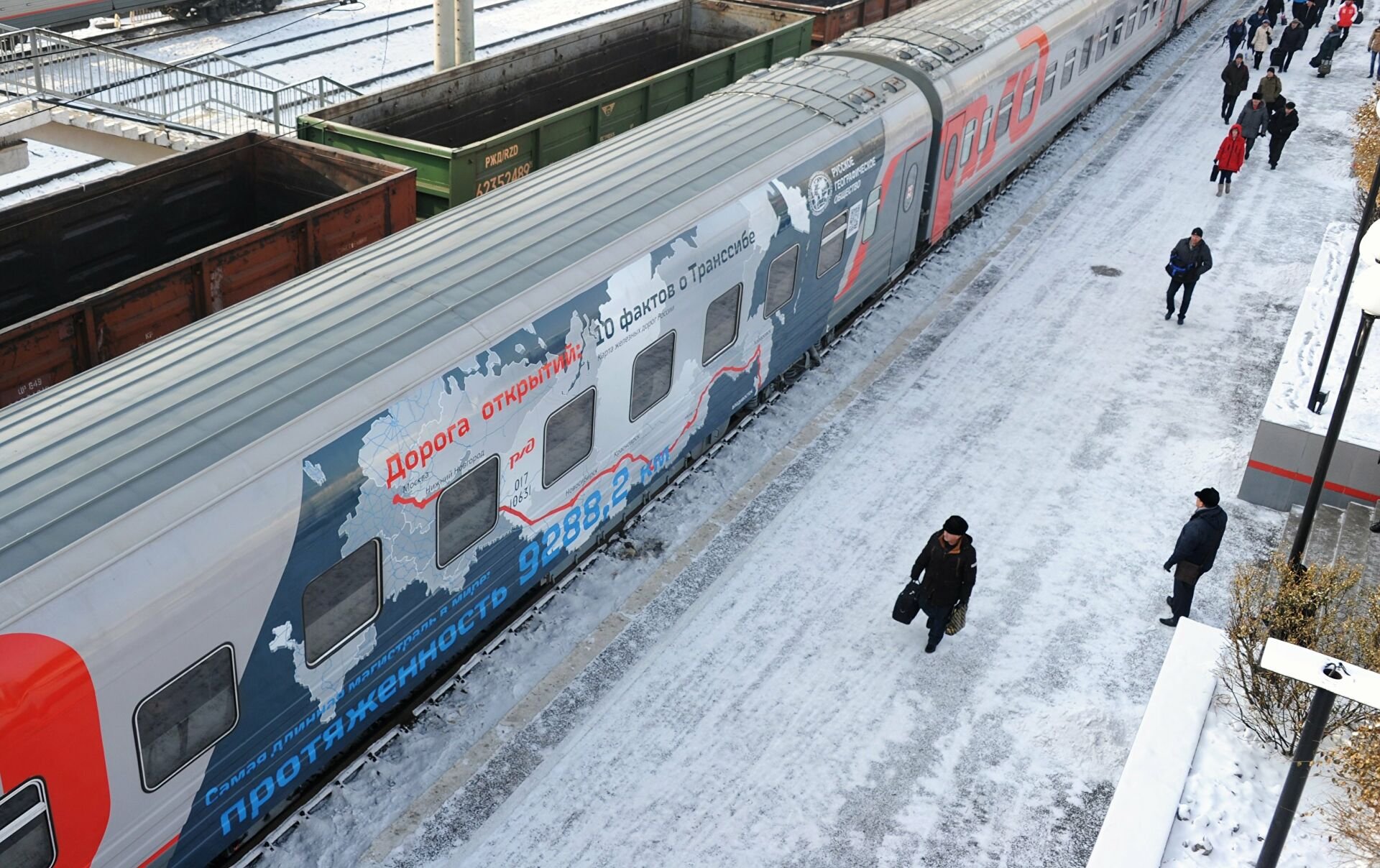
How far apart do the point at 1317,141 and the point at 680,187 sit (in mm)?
18426

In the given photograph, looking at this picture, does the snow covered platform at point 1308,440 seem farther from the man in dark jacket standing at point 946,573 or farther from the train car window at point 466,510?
the train car window at point 466,510

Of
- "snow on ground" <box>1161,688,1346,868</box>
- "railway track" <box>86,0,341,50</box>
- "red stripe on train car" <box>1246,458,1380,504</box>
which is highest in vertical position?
"snow on ground" <box>1161,688,1346,868</box>

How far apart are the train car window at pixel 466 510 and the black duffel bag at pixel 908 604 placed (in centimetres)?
365

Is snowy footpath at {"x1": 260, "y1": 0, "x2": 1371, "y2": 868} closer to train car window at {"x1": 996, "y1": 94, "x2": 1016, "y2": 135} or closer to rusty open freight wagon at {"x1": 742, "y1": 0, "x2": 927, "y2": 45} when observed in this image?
train car window at {"x1": 996, "y1": 94, "x2": 1016, "y2": 135}

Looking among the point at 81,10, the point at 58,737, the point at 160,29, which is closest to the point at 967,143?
the point at 58,737

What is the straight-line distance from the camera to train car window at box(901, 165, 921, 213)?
1606 cm

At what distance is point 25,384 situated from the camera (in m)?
9.40

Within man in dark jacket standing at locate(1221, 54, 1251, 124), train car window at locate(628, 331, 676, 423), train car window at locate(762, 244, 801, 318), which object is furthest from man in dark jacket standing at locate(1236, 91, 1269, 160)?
train car window at locate(628, 331, 676, 423)

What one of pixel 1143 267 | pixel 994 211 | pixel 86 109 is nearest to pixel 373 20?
pixel 86 109

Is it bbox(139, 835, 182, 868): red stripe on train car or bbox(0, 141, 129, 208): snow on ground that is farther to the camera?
bbox(0, 141, 129, 208): snow on ground

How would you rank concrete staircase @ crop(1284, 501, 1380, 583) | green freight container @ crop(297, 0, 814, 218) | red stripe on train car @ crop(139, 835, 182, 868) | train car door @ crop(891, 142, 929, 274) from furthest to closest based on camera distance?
train car door @ crop(891, 142, 929, 274)
green freight container @ crop(297, 0, 814, 218)
concrete staircase @ crop(1284, 501, 1380, 583)
red stripe on train car @ crop(139, 835, 182, 868)

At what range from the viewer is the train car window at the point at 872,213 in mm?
14906

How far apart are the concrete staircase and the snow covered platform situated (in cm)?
22

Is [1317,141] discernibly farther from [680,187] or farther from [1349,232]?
[680,187]
